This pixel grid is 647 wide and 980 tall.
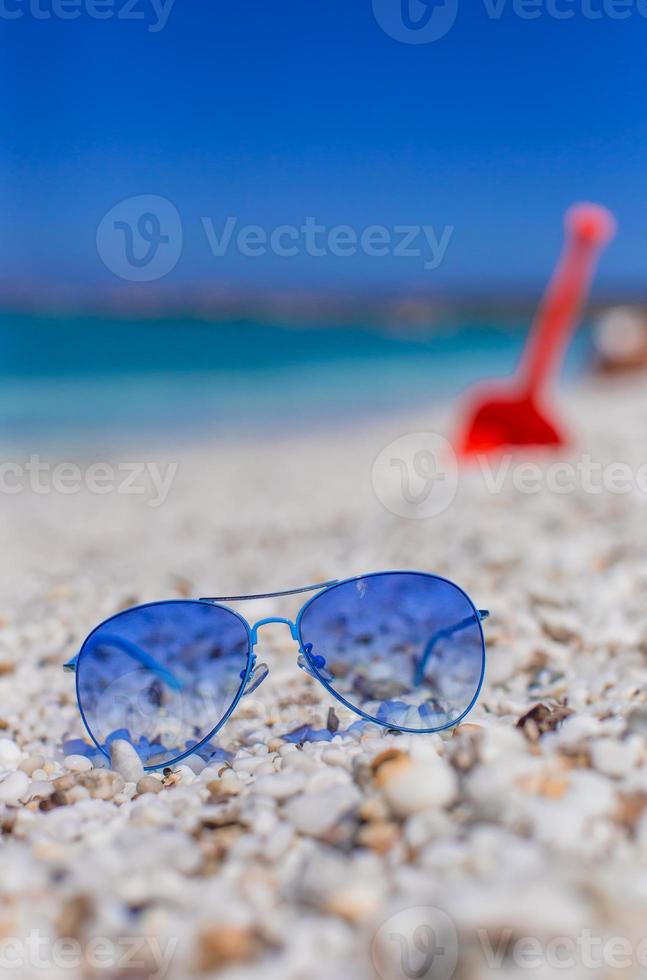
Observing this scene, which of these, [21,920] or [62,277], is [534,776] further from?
[62,277]

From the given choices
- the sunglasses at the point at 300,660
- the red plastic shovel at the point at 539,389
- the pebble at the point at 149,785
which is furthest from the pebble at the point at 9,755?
the red plastic shovel at the point at 539,389

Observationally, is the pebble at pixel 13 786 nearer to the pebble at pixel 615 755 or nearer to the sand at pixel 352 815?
the sand at pixel 352 815

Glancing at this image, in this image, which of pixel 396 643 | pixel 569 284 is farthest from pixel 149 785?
pixel 569 284

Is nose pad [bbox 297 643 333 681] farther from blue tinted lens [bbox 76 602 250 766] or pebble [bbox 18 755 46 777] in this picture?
pebble [bbox 18 755 46 777]

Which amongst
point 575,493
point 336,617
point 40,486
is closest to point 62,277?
point 40,486

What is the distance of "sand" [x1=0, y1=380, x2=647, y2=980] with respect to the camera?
59 centimetres

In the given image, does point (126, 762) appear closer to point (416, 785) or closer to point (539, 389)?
point (416, 785)

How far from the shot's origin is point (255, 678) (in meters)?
1.12

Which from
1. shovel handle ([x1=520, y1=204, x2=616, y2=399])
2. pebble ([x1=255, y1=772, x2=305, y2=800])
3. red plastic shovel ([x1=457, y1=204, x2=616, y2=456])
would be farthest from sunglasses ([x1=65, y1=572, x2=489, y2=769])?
shovel handle ([x1=520, y1=204, x2=616, y2=399])

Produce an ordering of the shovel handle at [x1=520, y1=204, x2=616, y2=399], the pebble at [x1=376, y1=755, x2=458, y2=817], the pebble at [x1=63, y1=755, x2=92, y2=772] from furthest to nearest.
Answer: the shovel handle at [x1=520, y1=204, x2=616, y2=399] → the pebble at [x1=63, y1=755, x2=92, y2=772] → the pebble at [x1=376, y1=755, x2=458, y2=817]

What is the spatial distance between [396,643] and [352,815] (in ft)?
1.57

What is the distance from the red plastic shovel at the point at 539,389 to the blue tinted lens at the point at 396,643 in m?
2.05

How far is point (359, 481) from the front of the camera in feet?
11.3

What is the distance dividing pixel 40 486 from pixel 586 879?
418 centimetres
